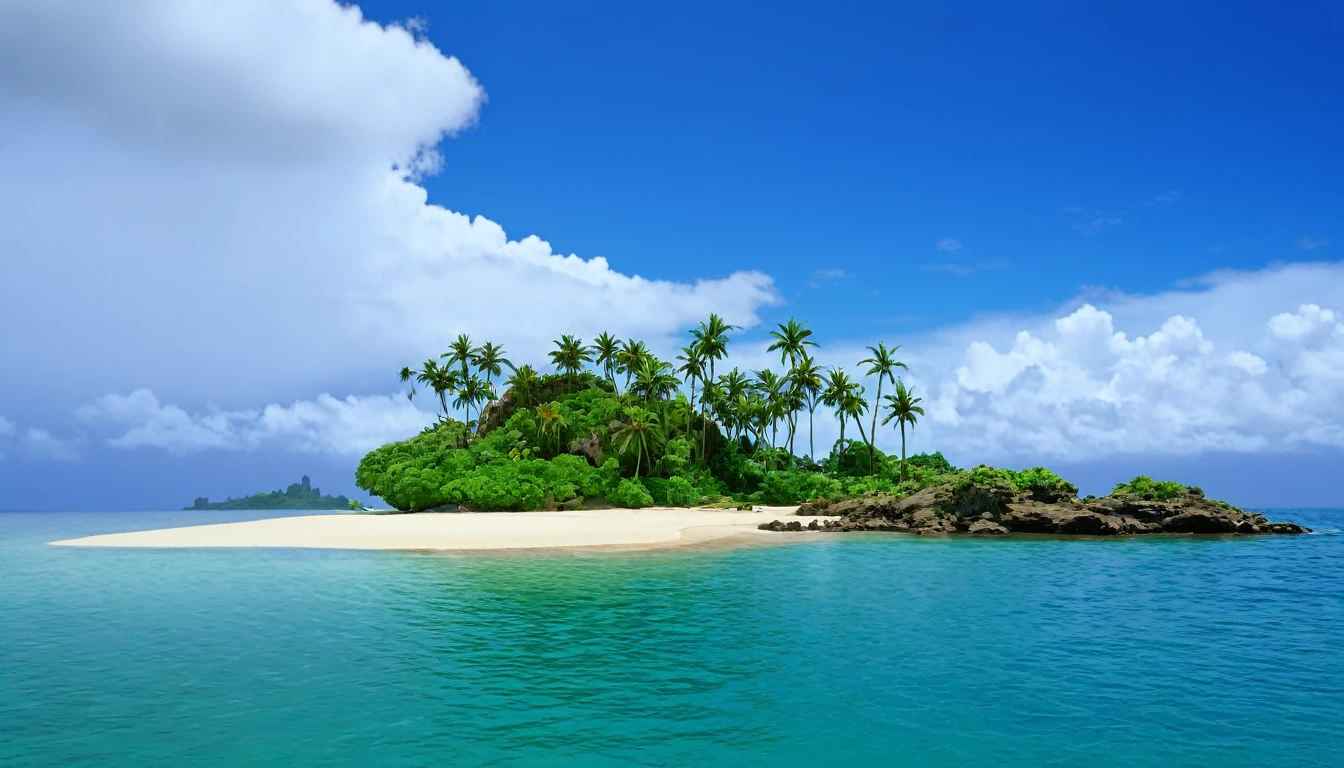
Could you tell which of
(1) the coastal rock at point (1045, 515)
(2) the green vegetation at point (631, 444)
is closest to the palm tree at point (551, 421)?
(2) the green vegetation at point (631, 444)

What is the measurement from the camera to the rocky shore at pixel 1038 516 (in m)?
43.2

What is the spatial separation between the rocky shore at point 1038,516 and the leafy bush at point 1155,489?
26.4 inches

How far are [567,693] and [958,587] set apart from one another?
1520cm

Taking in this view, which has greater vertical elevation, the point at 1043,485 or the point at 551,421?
the point at 551,421

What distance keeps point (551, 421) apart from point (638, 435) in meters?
10.2

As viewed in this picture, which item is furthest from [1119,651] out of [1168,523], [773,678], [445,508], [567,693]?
[445,508]

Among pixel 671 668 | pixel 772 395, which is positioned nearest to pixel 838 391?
pixel 772 395

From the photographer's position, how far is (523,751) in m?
9.55

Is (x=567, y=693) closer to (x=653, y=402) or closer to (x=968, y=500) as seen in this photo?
(x=968, y=500)

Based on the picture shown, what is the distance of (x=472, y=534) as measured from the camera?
4075 cm

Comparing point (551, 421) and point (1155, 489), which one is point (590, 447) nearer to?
point (551, 421)

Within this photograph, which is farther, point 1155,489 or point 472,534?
point 1155,489

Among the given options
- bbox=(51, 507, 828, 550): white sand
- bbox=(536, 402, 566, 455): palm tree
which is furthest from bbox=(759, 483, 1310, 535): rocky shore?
bbox=(536, 402, 566, 455): palm tree

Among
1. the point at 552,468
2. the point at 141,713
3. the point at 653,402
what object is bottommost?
the point at 141,713
